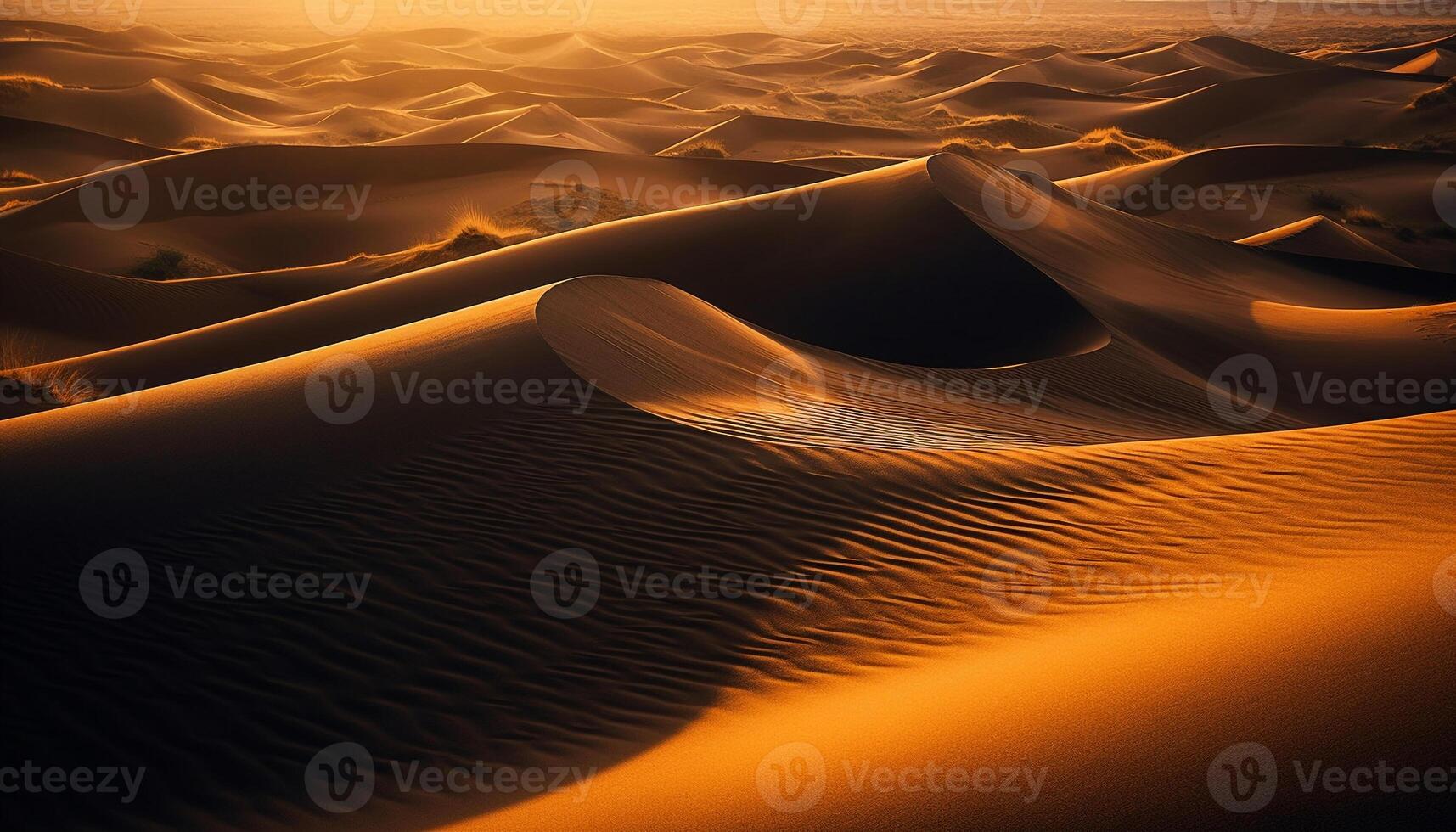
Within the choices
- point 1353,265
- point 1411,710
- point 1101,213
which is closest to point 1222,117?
point 1353,265

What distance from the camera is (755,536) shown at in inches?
241

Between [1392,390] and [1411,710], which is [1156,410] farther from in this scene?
[1411,710]

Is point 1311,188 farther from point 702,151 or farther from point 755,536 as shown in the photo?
point 755,536

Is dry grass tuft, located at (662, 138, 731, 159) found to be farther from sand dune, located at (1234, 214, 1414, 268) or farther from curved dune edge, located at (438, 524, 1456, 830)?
curved dune edge, located at (438, 524, 1456, 830)

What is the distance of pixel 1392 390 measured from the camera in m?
12.1

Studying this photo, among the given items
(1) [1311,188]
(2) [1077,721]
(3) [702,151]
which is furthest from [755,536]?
(3) [702,151]

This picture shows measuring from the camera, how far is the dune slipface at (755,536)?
12.7 ft

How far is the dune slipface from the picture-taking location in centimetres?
387

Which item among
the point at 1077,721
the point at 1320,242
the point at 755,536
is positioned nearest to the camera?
the point at 1077,721

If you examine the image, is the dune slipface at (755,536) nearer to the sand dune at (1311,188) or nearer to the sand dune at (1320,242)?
the sand dune at (1320,242)

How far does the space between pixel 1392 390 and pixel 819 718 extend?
10.7m

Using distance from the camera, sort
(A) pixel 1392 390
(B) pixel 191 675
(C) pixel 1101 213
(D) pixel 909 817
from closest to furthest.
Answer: (D) pixel 909 817 → (B) pixel 191 675 → (A) pixel 1392 390 → (C) pixel 1101 213

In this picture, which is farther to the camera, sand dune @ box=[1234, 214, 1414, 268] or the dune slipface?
sand dune @ box=[1234, 214, 1414, 268]

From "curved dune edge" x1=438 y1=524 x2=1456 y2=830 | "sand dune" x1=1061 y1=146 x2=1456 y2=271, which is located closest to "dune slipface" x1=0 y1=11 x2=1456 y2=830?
"curved dune edge" x1=438 y1=524 x2=1456 y2=830
